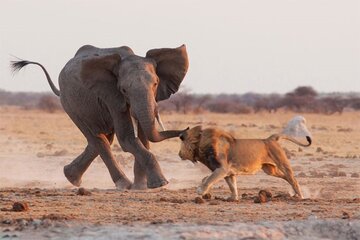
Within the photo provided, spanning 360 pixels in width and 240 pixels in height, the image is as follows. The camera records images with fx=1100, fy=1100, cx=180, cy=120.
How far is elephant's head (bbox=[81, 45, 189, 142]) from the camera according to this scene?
1432cm

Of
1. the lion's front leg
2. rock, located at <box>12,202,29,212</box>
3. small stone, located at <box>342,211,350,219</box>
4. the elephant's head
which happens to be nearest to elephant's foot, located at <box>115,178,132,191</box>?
the elephant's head

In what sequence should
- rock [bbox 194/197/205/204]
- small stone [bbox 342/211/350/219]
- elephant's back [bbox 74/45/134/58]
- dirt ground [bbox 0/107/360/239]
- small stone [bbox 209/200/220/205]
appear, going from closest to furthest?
dirt ground [bbox 0/107/360/239]
small stone [bbox 342/211/350/219]
small stone [bbox 209/200/220/205]
rock [bbox 194/197/205/204]
elephant's back [bbox 74/45/134/58]

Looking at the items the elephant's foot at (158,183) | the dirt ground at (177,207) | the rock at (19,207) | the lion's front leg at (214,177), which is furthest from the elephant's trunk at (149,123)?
the rock at (19,207)

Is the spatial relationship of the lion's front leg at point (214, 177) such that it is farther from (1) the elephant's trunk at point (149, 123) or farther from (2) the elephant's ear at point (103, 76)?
(2) the elephant's ear at point (103, 76)

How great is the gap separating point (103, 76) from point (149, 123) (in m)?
1.54

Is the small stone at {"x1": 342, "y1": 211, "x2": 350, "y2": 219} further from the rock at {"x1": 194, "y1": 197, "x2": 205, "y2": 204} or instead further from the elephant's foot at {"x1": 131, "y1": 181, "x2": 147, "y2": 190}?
the elephant's foot at {"x1": 131, "y1": 181, "x2": 147, "y2": 190}

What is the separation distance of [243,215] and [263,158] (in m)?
1.79

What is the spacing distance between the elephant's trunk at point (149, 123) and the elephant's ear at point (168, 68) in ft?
4.36

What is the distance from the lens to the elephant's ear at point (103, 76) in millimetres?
15344

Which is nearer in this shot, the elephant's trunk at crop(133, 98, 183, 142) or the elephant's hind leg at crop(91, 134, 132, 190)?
the elephant's trunk at crop(133, 98, 183, 142)

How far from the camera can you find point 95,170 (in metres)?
21.3

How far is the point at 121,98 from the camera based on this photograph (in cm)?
1516

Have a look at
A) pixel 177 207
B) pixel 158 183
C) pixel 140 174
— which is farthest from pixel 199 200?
pixel 140 174

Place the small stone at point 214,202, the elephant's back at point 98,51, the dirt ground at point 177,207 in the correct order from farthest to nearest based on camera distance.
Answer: the elephant's back at point 98,51
the small stone at point 214,202
the dirt ground at point 177,207
